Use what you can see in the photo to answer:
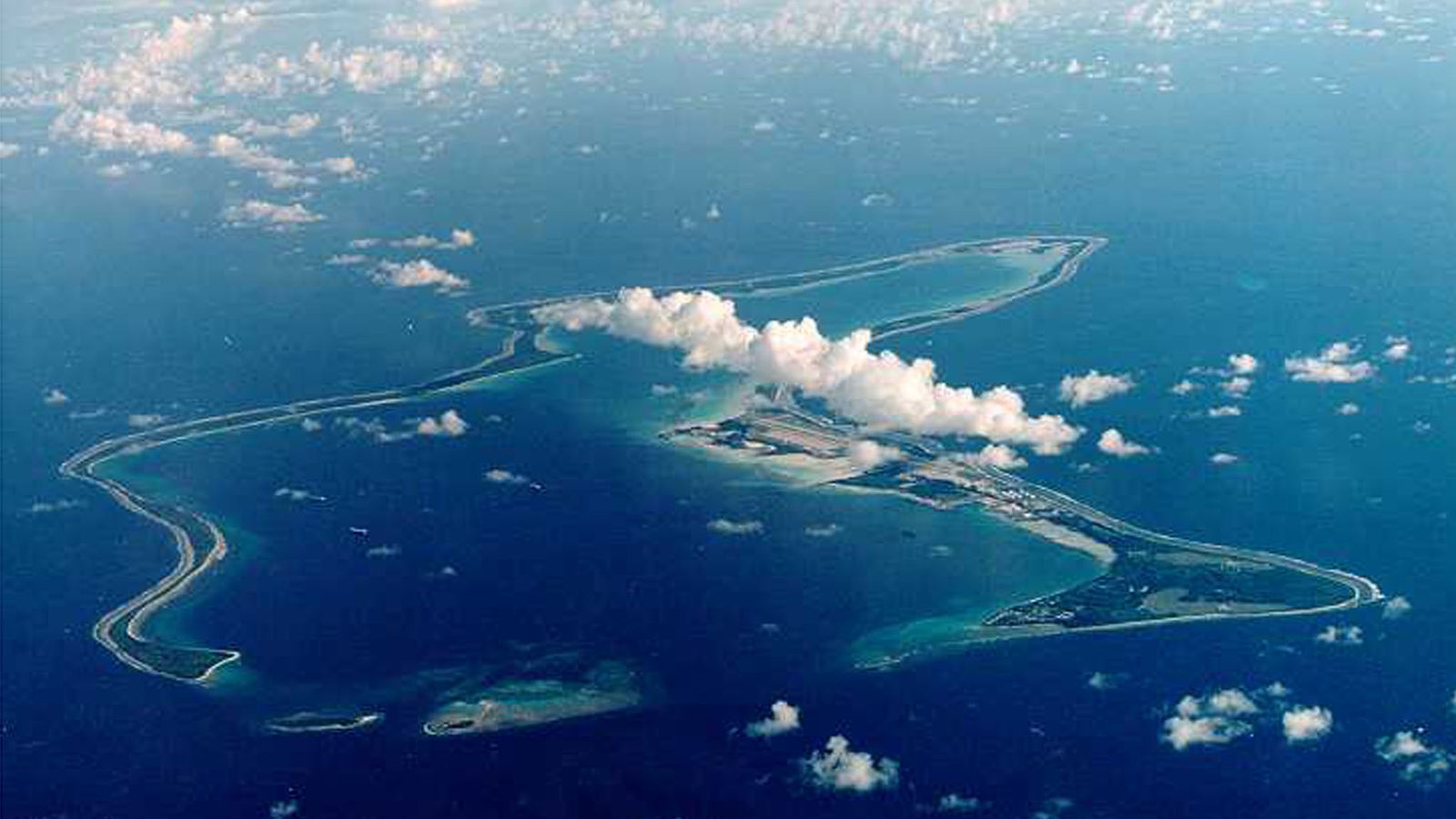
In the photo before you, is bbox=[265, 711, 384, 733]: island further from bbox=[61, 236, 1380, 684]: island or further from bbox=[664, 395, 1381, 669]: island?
bbox=[664, 395, 1381, 669]: island

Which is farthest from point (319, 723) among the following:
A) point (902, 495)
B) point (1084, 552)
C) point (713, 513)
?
point (1084, 552)

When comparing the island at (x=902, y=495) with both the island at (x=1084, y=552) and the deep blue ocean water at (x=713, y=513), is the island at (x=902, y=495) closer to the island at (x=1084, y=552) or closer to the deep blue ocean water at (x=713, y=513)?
the island at (x=1084, y=552)

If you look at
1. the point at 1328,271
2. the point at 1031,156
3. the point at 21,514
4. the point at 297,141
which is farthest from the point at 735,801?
the point at 297,141

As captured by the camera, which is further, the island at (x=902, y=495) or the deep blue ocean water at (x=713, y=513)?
the island at (x=902, y=495)

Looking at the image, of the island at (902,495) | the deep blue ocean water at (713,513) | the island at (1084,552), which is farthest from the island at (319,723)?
the island at (1084,552)

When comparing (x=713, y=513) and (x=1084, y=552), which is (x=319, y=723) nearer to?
(x=713, y=513)

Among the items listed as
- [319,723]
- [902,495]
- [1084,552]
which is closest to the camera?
[319,723]

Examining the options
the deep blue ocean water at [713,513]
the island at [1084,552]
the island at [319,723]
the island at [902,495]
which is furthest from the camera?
the island at [1084,552]

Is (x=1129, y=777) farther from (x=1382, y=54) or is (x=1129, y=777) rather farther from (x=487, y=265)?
(x=1382, y=54)
